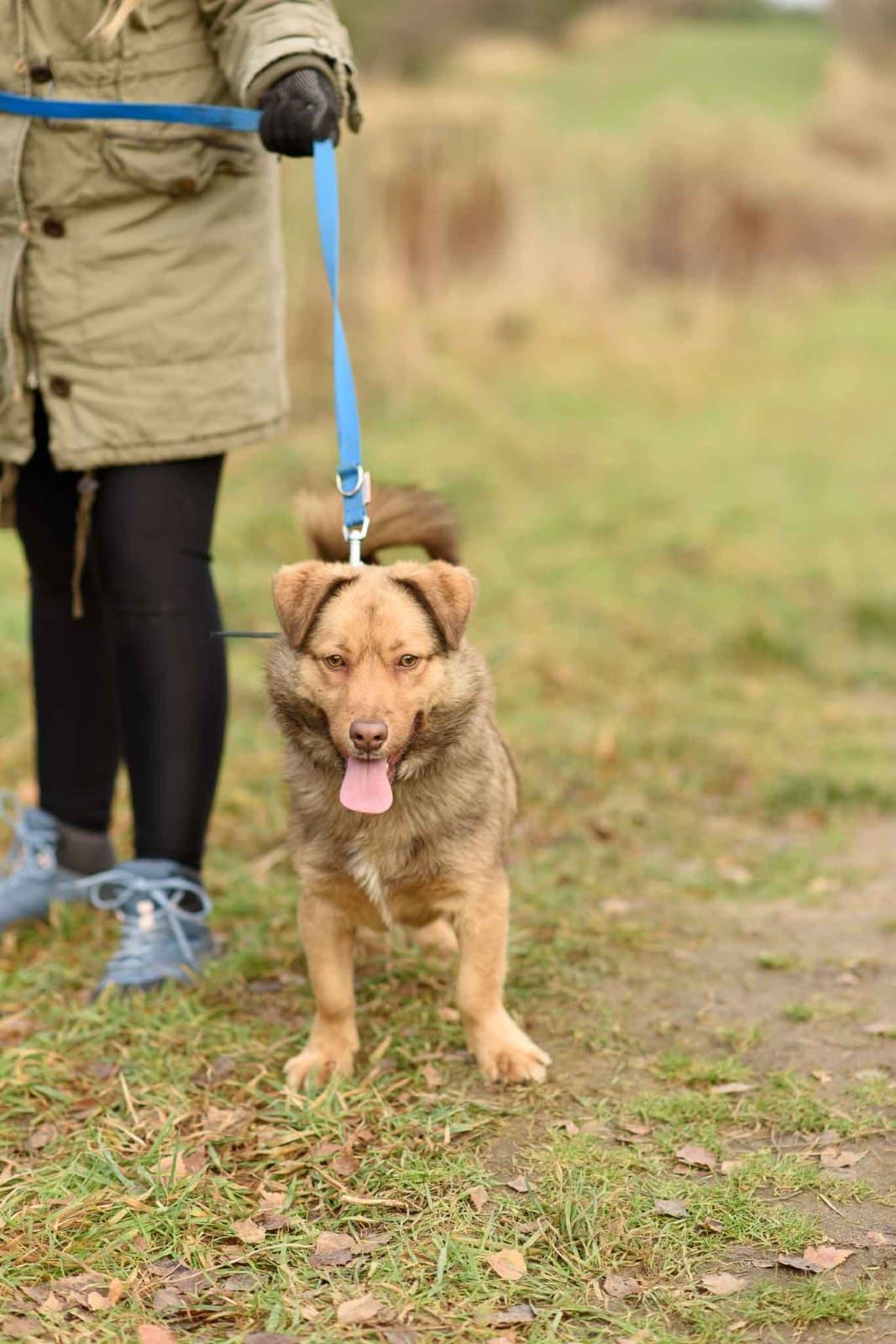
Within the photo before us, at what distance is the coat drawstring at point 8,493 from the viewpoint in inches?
142

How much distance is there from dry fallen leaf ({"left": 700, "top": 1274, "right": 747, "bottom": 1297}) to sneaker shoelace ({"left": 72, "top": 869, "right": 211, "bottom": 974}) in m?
1.63

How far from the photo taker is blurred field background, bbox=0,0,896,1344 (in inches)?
107

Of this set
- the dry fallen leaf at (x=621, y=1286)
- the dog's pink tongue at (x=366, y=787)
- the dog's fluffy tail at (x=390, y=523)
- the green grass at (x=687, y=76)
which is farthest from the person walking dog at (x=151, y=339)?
the green grass at (x=687, y=76)

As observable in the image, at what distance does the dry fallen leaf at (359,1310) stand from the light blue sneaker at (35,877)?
186 cm

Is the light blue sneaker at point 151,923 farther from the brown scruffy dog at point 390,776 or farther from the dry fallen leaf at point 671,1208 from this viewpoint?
the dry fallen leaf at point 671,1208

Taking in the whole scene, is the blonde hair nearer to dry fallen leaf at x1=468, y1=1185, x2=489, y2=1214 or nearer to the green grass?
dry fallen leaf at x1=468, y1=1185, x2=489, y2=1214

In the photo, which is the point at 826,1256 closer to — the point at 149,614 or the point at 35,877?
the point at 149,614

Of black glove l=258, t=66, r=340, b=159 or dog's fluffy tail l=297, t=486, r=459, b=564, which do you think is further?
dog's fluffy tail l=297, t=486, r=459, b=564

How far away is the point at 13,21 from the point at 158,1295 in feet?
8.61

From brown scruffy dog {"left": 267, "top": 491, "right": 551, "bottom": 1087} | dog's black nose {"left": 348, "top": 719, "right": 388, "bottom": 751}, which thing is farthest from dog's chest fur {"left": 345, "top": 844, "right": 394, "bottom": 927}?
dog's black nose {"left": 348, "top": 719, "right": 388, "bottom": 751}

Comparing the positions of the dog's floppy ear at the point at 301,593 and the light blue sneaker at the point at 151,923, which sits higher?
the dog's floppy ear at the point at 301,593

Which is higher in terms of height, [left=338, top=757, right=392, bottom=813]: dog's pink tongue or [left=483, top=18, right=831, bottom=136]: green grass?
[left=483, top=18, right=831, bottom=136]: green grass

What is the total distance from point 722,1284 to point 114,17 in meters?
2.77

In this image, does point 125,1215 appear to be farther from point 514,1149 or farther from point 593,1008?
point 593,1008
